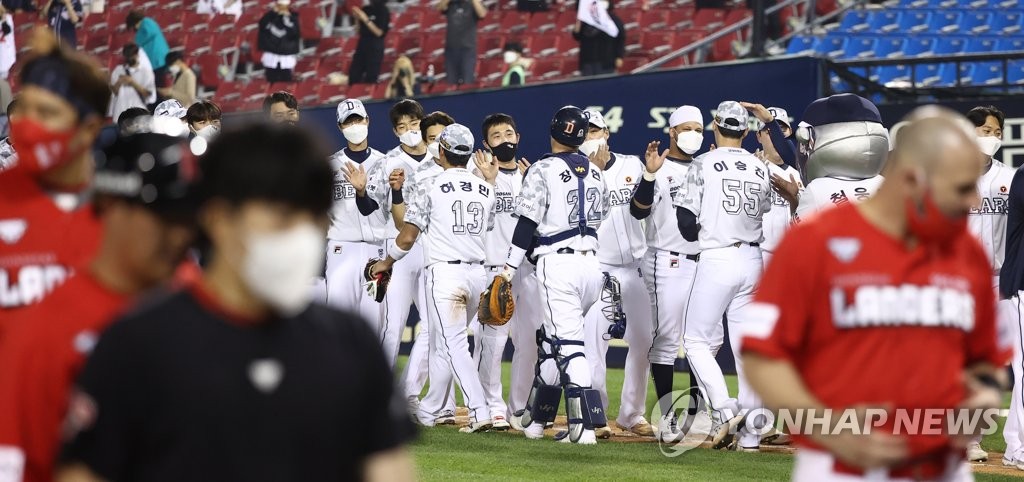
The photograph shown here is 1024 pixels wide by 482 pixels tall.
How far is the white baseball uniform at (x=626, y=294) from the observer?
35.3ft

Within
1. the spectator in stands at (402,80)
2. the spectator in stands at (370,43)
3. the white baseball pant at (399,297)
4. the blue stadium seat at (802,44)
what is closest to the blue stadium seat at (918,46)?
the blue stadium seat at (802,44)

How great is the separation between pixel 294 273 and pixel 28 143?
56.0 inches

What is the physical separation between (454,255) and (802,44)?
9.20m

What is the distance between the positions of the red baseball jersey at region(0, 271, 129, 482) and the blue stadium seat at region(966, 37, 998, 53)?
16.6m

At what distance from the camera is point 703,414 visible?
10.6 metres

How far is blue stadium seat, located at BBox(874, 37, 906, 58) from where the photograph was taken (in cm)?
1806

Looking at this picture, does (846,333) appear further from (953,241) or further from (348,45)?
(348,45)

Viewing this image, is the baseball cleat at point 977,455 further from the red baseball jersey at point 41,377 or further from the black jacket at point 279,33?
the black jacket at point 279,33

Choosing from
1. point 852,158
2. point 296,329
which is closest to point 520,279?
point 852,158

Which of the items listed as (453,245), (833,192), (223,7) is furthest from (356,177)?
(223,7)

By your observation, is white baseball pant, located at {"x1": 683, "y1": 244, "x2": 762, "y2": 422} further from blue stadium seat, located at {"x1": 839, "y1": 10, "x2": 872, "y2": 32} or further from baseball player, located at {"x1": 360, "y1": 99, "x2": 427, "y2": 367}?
blue stadium seat, located at {"x1": 839, "y1": 10, "x2": 872, "y2": 32}

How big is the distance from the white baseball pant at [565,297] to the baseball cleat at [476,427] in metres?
0.80

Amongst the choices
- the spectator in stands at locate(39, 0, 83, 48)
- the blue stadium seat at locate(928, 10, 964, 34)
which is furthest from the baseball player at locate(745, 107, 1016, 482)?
the spectator in stands at locate(39, 0, 83, 48)

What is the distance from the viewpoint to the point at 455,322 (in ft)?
34.8
